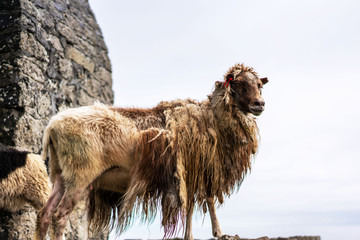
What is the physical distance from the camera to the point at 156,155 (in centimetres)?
397

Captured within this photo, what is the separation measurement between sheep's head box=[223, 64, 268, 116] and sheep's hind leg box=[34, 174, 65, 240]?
6.50 feet

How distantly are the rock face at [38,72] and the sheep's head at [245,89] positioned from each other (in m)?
3.00

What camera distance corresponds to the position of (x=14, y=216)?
208 inches

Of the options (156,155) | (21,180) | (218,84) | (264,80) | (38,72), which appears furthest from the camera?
(38,72)

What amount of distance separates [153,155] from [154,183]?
0.30m

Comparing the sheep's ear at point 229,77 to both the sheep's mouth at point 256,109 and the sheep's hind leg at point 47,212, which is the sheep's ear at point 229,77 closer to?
the sheep's mouth at point 256,109

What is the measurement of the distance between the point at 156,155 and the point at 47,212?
1.23 m

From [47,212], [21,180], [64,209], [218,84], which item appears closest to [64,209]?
[64,209]

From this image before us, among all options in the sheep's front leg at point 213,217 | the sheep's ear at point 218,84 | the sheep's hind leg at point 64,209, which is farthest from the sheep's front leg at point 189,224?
the sheep's ear at point 218,84

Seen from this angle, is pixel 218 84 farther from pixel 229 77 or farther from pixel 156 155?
pixel 156 155

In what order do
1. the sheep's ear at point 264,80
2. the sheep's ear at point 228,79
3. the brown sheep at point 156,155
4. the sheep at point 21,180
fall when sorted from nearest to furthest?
the brown sheep at point 156,155
the sheep's ear at point 228,79
the sheep's ear at point 264,80
the sheep at point 21,180

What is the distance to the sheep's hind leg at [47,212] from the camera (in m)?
3.97

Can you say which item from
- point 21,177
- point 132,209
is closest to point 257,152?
point 132,209

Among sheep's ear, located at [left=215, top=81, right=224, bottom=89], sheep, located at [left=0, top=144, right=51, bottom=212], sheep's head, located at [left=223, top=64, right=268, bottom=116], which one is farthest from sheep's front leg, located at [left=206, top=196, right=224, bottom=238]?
sheep, located at [left=0, top=144, right=51, bottom=212]
